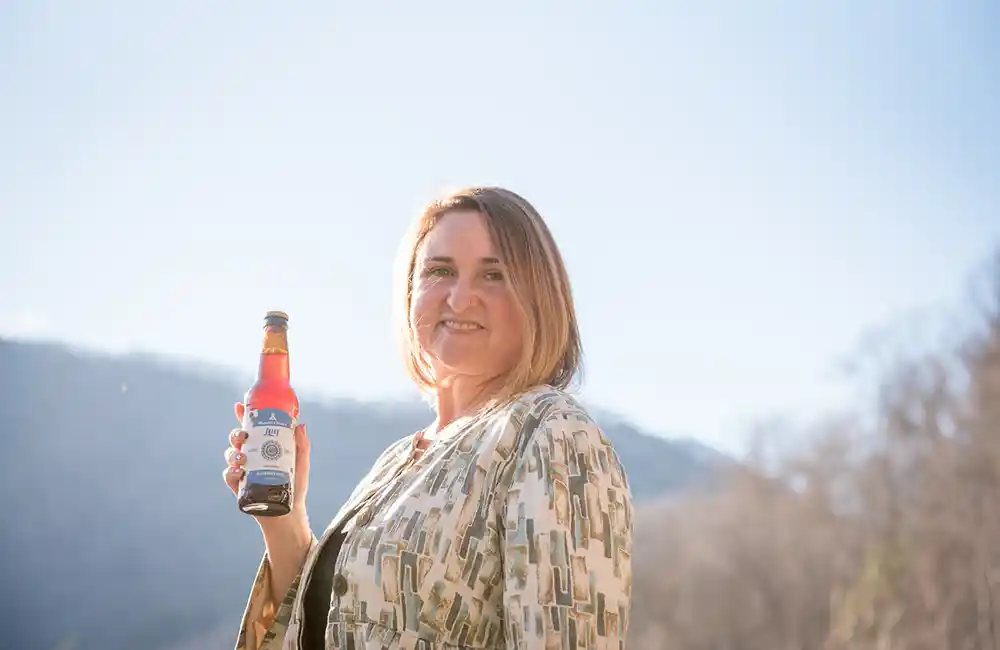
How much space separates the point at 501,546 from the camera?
1.13m

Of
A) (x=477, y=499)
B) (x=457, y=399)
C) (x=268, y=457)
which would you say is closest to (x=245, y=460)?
(x=268, y=457)

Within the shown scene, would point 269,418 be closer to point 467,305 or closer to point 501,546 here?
point 467,305

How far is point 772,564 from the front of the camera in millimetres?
7113

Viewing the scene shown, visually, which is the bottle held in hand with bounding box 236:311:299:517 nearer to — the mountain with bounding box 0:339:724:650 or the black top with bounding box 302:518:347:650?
the black top with bounding box 302:518:347:650

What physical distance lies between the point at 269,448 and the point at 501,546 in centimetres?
47

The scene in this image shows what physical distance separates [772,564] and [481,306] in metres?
6.36

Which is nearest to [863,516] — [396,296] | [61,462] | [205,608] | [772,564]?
[772,564]

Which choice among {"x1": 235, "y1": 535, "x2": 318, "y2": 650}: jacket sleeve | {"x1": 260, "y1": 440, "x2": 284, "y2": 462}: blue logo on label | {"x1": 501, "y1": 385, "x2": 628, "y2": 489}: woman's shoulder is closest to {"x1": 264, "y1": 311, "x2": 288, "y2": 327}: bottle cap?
{"x1": 260, "y1": 440, "x2": 284, "y2": 462}: blue logo on label

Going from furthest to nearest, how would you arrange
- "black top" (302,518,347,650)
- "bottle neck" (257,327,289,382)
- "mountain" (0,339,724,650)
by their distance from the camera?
1. "mountain" (0,339,724,650)
2. "bottle neck" (257,327,289,382)
3. "black top" (302,518,347,650)

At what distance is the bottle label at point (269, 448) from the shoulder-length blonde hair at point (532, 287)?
0.34m

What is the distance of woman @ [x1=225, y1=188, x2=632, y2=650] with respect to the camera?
1.05 metres

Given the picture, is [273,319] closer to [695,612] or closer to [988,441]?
[695,612]

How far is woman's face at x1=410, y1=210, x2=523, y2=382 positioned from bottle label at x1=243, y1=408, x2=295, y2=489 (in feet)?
0.85

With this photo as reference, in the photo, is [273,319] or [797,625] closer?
[273,319]
